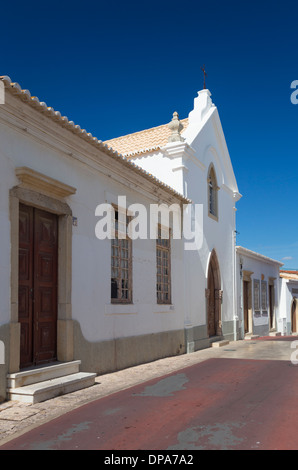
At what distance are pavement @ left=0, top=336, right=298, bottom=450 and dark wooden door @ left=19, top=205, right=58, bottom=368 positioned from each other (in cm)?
94

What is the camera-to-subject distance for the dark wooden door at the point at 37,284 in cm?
684

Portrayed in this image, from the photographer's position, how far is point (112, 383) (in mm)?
7625

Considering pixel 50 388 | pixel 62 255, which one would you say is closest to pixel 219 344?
pixel 62 255

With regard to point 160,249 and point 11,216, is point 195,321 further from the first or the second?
point 11,216

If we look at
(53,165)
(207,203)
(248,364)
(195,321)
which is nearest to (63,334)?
(53,165)

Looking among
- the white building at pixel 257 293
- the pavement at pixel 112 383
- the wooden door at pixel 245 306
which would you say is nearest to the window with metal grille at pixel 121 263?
the pavement at pixel 112 383

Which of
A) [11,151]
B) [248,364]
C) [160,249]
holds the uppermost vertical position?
[11,151]

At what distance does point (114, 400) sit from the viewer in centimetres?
626

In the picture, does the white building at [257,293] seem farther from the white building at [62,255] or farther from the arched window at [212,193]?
the white building at [62,255]

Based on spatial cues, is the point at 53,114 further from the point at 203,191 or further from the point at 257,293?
the point at 257,293

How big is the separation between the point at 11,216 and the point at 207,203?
9558mm

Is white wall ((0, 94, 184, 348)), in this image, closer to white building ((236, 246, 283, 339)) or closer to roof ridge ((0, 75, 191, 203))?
roof ridge ((0, 75, 191, 203))

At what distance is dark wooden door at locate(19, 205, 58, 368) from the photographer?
684 centimetres
